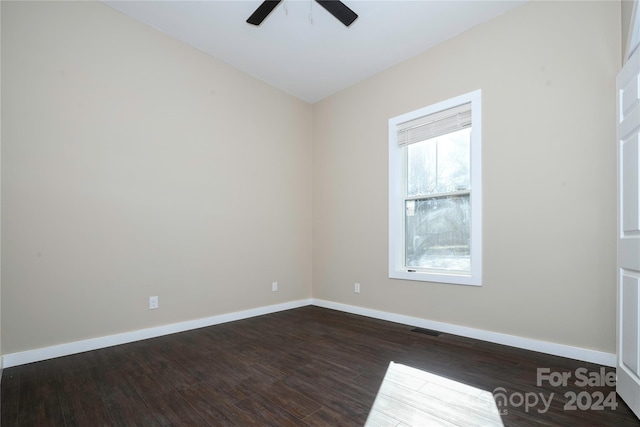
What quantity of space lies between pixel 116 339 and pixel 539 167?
13.4 feet

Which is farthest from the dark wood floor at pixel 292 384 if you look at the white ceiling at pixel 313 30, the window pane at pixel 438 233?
the white ceiling at pixel 313 30

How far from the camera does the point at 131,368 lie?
240 cm

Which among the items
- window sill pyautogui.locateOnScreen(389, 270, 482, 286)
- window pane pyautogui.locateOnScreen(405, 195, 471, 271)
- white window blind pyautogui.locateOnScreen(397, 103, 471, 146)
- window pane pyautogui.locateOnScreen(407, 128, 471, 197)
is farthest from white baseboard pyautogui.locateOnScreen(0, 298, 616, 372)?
white window blind pyautogui.locateOnScreen(397, 103, 471, 146)

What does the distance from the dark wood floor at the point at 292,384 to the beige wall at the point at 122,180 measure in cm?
51

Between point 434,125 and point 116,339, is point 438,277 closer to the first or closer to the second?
point 434,125

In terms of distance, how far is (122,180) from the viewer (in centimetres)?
300

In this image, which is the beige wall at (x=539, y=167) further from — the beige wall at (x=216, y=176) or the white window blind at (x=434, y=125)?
A: the white window blind at (x=434, y=125)

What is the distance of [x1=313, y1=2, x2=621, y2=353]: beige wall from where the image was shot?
246cm

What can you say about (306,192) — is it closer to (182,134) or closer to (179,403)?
(182,134)

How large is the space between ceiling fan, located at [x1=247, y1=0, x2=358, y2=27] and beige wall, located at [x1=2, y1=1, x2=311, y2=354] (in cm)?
130

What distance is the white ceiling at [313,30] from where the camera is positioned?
2920 millimetres

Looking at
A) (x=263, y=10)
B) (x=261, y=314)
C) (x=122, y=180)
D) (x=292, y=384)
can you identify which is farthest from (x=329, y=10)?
(x=261, y=314)

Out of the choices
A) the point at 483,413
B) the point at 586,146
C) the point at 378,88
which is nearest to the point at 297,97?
the point at 378,88

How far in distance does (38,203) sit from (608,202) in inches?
177
